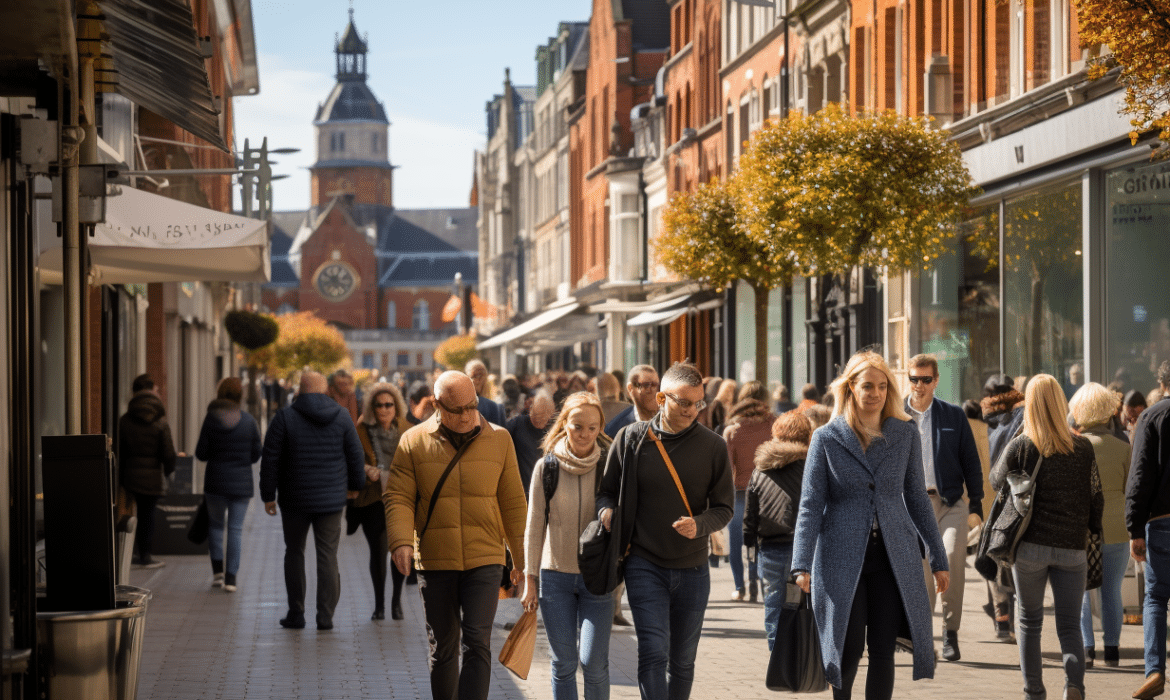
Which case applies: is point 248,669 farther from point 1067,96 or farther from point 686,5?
point 686,5

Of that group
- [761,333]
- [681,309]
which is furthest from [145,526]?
[681,309]

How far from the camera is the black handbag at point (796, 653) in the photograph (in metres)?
7.04

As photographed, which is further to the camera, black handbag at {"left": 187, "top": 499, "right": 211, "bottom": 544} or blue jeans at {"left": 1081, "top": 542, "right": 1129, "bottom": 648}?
black handbag at {"left": 187, "top": 499, "right": 211, "bottom": 544}

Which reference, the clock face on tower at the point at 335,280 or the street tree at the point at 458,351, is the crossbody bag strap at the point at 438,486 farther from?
the clock face on tower at the point at 335,280

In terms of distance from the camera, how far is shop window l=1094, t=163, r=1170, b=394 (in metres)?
15.0

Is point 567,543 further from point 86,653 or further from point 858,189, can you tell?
point 858,189

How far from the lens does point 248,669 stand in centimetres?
1000

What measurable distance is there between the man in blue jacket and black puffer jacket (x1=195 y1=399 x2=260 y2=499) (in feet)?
8.39

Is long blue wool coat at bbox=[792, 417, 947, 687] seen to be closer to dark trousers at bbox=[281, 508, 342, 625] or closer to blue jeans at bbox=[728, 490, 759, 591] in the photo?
dark trousers at bbox=[281, 508, 342, 625]

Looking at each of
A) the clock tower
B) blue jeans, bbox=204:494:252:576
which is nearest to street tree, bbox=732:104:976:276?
blue jeans, bbox=204:494:252:576

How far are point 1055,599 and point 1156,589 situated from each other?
0.75m

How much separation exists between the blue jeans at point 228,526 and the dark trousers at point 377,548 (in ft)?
6.05

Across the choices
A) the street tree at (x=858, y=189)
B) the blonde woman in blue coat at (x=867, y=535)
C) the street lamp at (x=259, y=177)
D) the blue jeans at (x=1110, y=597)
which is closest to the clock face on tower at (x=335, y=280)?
the street lamp at (x=259, y=177)

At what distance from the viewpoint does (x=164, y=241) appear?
13078 mm
